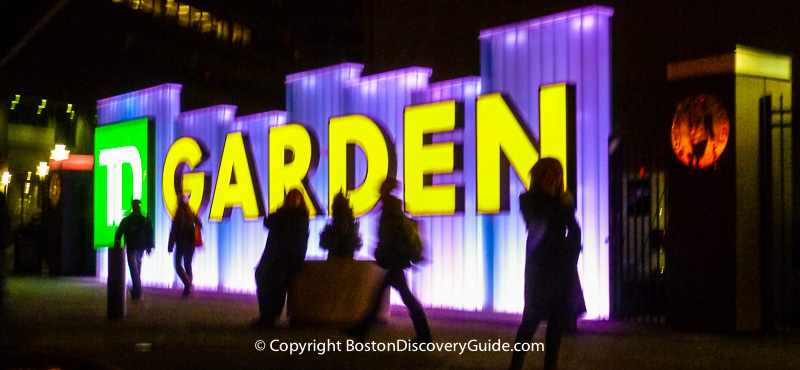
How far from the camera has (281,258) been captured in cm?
1209

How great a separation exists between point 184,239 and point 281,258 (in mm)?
5404

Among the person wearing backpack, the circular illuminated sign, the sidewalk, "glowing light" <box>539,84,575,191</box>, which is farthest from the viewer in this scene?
the person wearing backpack

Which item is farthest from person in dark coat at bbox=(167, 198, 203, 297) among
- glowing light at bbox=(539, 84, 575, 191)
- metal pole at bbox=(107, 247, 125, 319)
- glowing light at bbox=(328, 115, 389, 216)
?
glowing light at bbox=(539, 84, 575, 191)

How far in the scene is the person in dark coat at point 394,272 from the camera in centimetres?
956

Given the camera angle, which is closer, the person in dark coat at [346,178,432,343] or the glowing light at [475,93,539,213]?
the person in dark coat at [346,178,432,343]

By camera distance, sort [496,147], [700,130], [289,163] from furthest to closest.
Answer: [289,163] < [496,147] < [700,130]

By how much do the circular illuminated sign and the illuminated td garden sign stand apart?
1.31 m

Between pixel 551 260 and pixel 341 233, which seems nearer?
pixel 551 260

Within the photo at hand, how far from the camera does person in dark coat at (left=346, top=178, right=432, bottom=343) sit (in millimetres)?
9562

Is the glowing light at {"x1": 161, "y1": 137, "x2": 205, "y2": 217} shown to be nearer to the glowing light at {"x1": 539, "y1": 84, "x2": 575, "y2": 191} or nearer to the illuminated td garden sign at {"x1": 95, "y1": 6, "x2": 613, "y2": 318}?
the illuminated td garden sign at {"x1": 95, "y1": 6, "x2": 613, "y2": 318}

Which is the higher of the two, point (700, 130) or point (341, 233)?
point (700, 130)

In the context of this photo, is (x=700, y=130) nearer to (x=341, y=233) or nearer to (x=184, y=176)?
(x=341, y=233)

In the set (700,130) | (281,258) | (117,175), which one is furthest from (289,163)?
(700,130)

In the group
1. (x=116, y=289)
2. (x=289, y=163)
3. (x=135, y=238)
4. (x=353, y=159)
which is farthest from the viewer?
(x=289, y=163)
